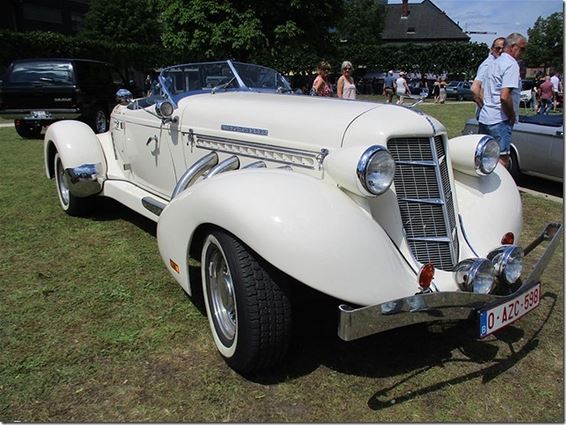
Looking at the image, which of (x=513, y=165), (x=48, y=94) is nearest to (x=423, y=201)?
(x=513, y=165)

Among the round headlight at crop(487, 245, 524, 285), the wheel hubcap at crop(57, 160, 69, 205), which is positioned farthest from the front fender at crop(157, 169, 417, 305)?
the wheel hubcap at crop(57, 160, 69, 205)

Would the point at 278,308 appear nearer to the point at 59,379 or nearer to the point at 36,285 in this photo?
the point at 59,379

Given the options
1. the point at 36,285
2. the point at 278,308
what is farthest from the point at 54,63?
the point at 278,308

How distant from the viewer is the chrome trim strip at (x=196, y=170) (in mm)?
3600

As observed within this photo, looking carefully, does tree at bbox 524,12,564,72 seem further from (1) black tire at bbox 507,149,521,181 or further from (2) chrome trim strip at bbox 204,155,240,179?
(2) chrome trim strip at bbox 204,155,240,179

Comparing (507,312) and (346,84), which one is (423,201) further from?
(346,84)

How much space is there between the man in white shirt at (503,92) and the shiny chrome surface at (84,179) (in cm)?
414

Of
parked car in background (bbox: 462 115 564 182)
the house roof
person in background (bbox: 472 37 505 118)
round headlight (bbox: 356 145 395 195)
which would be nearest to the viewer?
→ round headlight (bbox: 356 145 395 195)

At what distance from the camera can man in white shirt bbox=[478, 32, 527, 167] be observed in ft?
17.9

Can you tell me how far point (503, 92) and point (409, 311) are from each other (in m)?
4.02

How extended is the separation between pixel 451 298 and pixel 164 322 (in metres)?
1.80

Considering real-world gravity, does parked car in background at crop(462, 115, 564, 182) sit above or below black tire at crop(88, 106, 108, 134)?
above

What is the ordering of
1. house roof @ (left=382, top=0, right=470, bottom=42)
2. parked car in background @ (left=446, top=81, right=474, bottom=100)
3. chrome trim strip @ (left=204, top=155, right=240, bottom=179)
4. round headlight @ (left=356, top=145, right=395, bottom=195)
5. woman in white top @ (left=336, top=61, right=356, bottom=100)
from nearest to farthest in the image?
round headlight @ (left=356, top=145, right=395, bottom=195), chrome trim strip @ (left=204, top=155, right=240, bottom=179), woman in white top @ (left=336, top=61, right=356, bottom=100), parked car in background @ (left=446, top=81, right=474, bottom=100), house roof @ (left=382, top=0, right=470, bottom=42)

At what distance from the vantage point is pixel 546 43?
5731 centimetres
